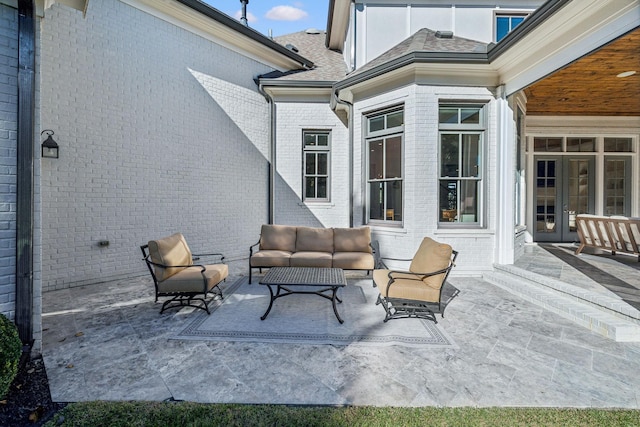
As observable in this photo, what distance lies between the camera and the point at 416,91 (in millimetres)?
5723

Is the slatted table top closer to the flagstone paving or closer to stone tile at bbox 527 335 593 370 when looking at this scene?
the flagstone paving

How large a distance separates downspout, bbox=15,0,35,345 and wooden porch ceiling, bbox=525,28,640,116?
6.01m

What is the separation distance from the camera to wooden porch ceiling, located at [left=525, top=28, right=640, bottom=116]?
4.46 m

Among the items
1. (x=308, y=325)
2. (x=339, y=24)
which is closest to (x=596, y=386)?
(x=308, y=325)

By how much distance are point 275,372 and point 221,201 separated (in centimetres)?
547

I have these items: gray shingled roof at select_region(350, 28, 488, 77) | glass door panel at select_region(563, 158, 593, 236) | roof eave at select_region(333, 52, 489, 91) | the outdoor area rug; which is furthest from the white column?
glass door panel at select_region(563, 158, 593, 236)

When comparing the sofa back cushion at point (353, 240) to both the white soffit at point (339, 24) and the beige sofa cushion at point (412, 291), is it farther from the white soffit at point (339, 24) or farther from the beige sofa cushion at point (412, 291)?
the white soffit at point (339, 24)

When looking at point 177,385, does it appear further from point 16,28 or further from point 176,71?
point 176,71

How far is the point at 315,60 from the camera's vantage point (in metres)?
9.58

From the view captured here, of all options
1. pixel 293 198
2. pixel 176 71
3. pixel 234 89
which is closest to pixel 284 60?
pixel 234 89

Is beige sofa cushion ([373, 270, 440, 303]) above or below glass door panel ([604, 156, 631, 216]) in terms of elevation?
below

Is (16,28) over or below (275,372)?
over

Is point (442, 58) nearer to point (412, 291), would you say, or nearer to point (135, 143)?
point (412, 291)

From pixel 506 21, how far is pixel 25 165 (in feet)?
31.4
